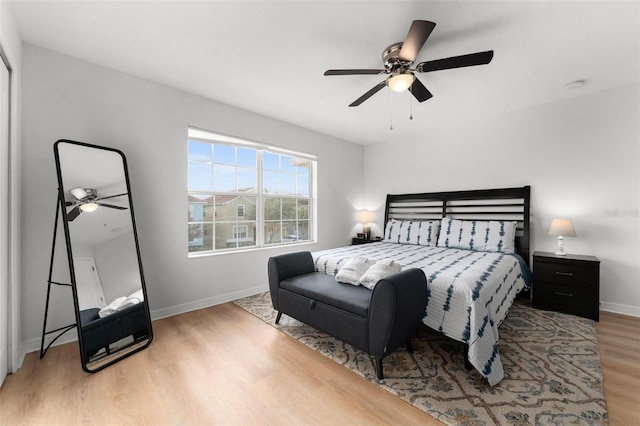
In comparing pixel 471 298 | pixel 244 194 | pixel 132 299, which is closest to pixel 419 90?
pixel 471 298

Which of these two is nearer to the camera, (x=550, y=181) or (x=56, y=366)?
(x=56, y=366)

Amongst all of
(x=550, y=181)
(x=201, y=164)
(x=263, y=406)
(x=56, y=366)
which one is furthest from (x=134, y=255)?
(x=550, y=181)

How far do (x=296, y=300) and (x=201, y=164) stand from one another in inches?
83.3

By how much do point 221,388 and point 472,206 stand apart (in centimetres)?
387

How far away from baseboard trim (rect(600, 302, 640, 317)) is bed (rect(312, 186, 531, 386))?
0.80 metres

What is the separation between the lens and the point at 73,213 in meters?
2.13

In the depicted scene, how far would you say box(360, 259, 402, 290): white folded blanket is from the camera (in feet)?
7.03

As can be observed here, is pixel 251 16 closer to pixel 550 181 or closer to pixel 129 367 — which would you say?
pixel 129 367

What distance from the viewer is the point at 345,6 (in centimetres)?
175

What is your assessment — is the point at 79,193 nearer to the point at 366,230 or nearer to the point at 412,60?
the point at 412,60

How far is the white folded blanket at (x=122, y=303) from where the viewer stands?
2.14 m

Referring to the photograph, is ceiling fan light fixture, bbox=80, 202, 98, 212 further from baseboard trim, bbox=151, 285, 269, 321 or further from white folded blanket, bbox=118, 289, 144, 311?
baseboard trim, bbox=151, 285, 269, 321

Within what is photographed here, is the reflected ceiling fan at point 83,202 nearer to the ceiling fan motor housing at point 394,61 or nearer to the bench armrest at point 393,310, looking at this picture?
the bench armrest at point 393,310

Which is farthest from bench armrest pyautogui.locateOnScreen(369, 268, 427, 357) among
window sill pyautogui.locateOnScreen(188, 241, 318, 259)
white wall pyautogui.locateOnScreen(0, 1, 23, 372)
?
white wall pyautogui.locateOnScreen(0, 1, 23, 372)
